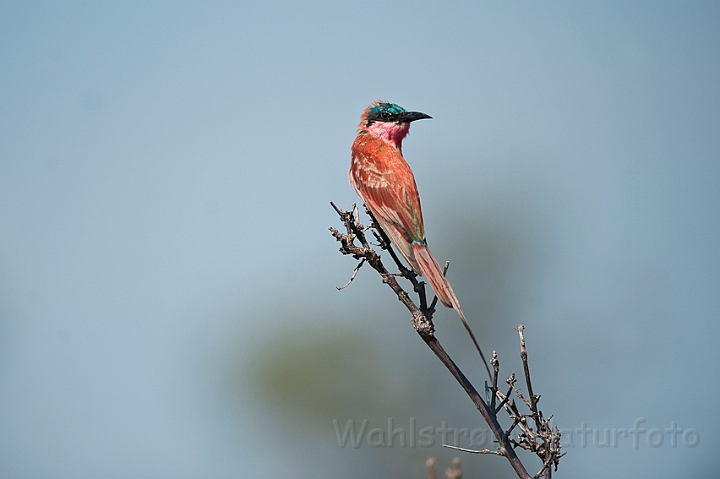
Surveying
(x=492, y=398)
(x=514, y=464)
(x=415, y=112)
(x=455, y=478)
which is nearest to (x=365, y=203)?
(x=415, y=112)

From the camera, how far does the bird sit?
13.3 ft

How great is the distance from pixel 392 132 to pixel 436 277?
7.49ft

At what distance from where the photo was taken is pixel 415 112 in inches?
225

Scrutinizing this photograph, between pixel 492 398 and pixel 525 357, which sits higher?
pixel 525 357

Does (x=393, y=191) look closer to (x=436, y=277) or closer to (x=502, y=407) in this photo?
(x=436, y=277)

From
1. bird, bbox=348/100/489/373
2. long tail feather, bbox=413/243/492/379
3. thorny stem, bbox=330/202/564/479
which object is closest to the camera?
thorny stem, bbox=330/202/564/479

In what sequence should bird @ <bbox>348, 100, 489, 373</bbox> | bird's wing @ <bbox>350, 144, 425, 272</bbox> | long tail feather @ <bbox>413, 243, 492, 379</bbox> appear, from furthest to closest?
bird's wing @ <bbox>350, 144, 425, 272</bbox>, bird @ <bbox>348, 100, 489, 373</bbox>, long tail feather @ <bbox>413, 243, 492, 379</bbox>

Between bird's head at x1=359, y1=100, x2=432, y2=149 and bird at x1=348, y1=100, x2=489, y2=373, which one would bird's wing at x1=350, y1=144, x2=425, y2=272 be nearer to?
bird at x1=348, y1=100, x2=489, y2=373

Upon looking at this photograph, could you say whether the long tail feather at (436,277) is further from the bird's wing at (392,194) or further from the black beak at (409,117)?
the black beak at (409,117)

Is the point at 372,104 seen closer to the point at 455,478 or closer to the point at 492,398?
the point at 492,398

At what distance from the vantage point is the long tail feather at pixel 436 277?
3.41m

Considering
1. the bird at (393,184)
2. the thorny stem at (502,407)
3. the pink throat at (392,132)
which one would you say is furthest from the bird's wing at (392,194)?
the thorny stem at (502,407)

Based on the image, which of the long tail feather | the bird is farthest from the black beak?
the long tail feather

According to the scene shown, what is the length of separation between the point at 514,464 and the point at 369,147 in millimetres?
3449
